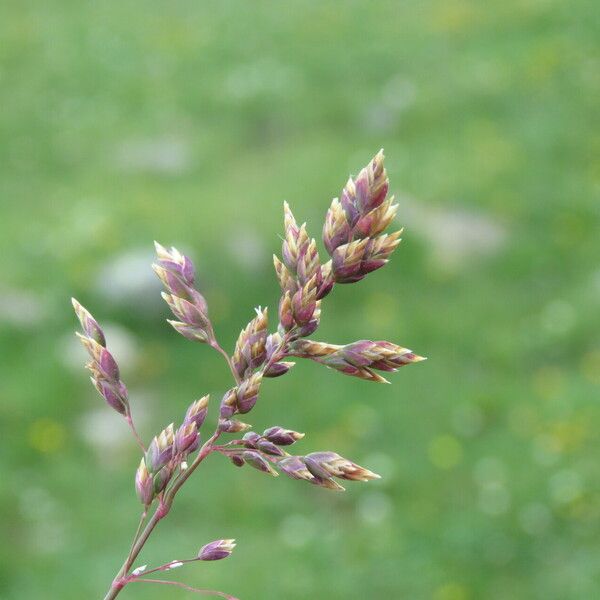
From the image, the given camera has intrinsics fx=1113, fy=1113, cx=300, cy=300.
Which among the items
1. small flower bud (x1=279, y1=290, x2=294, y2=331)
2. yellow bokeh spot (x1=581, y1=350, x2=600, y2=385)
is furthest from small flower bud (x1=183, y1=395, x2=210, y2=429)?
yellow bokeh spot (x1=581, y1=350, x2=600, y2=385)

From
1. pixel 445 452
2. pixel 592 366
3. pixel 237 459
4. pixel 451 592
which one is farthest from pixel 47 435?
pixel 237 459

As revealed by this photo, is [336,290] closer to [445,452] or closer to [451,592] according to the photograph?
[445,452]

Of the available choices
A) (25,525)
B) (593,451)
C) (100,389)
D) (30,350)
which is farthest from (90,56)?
(100,389)

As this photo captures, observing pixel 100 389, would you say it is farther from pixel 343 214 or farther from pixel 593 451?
pixel 593 451

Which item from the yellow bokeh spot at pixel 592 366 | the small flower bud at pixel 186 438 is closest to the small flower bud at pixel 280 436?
the small flower bud at pixel 186 438

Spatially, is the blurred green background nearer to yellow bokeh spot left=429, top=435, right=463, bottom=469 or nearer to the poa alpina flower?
yellow bokeh spot left=429, top=435, right=463, bottom=469

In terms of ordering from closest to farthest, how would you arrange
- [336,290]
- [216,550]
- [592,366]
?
[216,550] → [592,366] → [336,290]

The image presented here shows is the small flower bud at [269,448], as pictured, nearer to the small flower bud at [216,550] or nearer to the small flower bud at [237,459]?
the small flower bud at [237,459]
